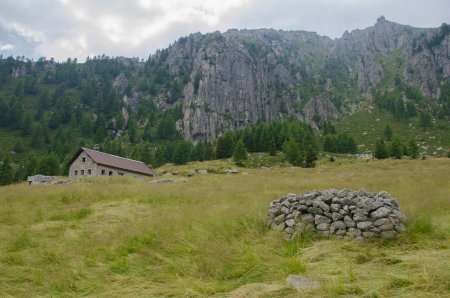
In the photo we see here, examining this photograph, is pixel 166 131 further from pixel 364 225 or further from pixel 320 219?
pixel 364 225

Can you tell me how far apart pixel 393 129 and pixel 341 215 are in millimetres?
156330

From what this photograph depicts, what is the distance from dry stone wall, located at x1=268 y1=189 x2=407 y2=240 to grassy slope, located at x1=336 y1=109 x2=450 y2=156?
11713 centimetres

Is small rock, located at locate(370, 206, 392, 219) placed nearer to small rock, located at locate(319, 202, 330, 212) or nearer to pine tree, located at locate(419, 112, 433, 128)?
small rock, located at locate(319, 202, 330, 212)

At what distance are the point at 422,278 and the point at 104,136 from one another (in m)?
163

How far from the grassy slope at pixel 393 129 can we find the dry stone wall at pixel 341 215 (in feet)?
384

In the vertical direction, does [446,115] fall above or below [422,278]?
above

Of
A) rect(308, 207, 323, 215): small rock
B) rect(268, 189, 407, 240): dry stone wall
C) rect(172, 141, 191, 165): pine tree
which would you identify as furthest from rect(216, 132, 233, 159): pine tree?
rect(308, 207, 323, 215): small rock

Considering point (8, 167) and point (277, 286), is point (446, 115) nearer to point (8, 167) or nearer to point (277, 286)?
point (8, 167)

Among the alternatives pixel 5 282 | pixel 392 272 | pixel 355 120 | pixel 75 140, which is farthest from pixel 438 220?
pixel 355 120

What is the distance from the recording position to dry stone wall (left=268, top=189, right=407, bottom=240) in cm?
1097

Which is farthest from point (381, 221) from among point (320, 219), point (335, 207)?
point (320, 219)

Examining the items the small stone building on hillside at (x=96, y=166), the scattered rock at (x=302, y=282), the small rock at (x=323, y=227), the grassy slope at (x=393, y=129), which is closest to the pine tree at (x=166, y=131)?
the grassy slope at (x=393, y=129)

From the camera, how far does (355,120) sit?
179m

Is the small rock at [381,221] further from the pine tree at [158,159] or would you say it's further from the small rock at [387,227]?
the pine tree at [158,159]
